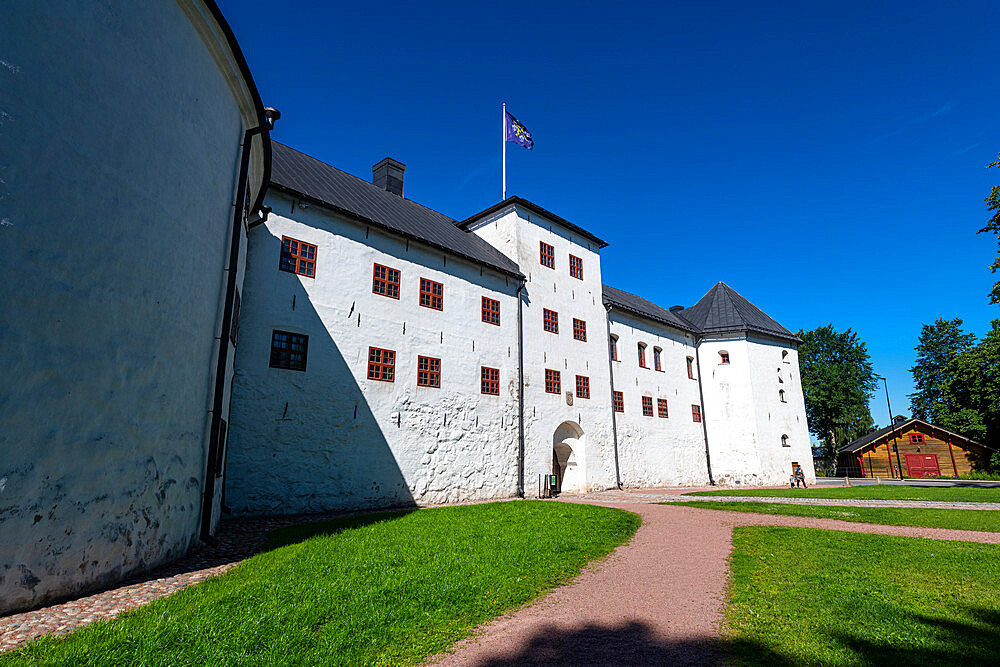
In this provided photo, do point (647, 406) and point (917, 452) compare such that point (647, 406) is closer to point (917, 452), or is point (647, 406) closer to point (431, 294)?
point (431, 294)

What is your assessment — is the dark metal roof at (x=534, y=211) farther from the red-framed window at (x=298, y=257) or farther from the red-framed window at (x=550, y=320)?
the red-framed window at (x=298, y=257)

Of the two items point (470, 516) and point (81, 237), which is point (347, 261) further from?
point (81, 237)

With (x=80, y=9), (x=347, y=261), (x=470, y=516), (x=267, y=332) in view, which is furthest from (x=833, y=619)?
(x=347, y=261)

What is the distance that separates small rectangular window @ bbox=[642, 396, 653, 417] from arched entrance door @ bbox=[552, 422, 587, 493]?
5054 mm

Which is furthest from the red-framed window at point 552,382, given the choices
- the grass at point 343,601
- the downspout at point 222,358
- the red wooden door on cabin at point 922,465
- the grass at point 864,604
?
the red wooden door on cabin at point 922,465

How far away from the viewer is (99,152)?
5551 mm

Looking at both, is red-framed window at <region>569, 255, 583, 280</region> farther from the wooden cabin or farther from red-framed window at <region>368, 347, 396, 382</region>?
the wooden cabin

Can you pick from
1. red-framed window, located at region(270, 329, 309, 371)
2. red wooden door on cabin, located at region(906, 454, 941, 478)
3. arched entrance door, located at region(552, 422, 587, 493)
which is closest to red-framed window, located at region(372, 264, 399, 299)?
red-framed window, located at region(270, 329, 309, 371)

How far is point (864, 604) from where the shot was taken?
15.7 feet

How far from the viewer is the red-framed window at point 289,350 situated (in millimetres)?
12602

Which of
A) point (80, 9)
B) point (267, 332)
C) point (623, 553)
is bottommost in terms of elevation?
point (623, 553)

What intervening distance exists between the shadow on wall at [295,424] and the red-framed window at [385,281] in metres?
1.33

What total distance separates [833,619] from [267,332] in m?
12.1

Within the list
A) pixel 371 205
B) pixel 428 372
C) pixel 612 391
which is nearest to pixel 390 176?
pixel 371 205
